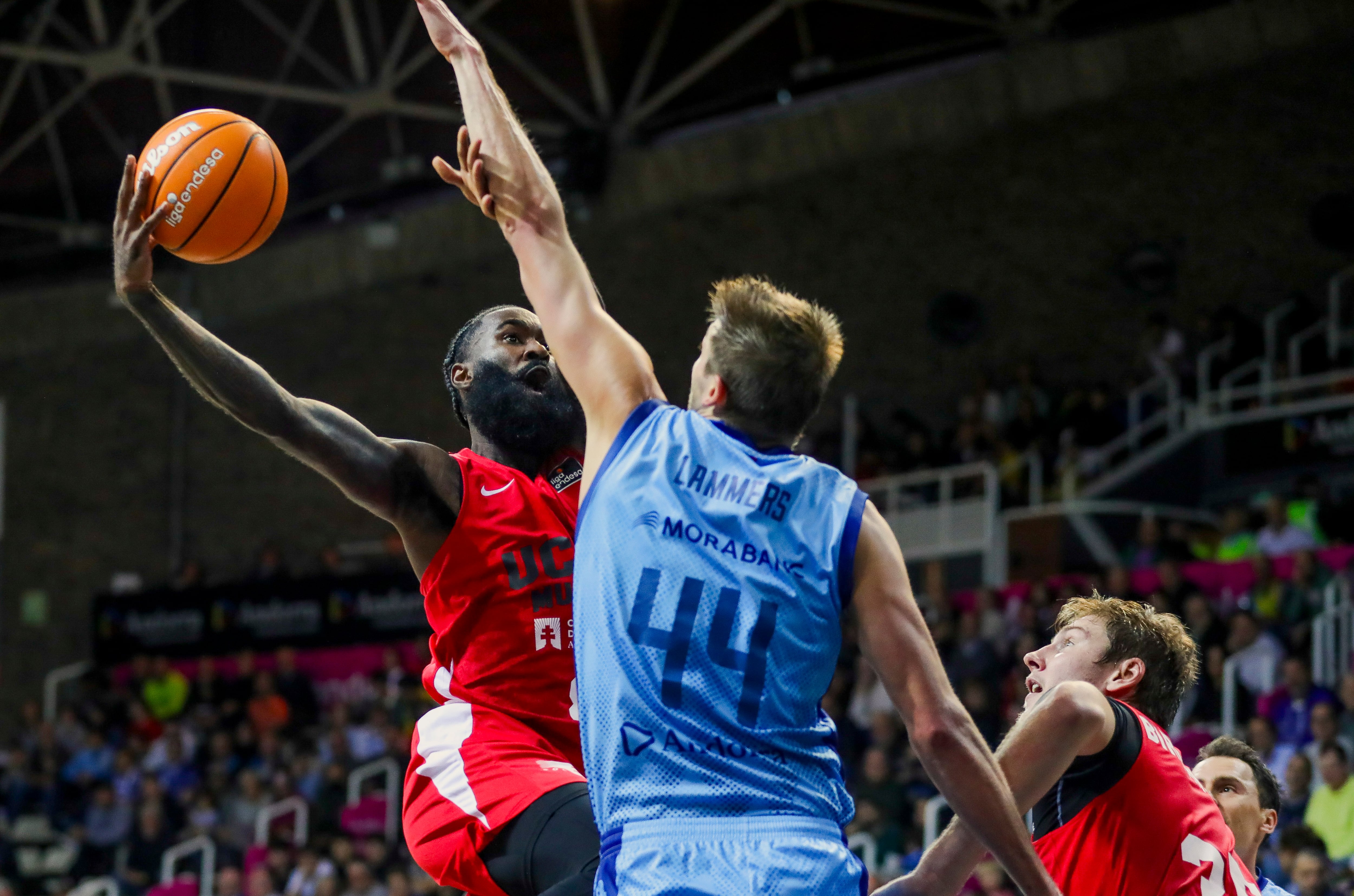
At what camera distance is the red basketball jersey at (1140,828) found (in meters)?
3.66

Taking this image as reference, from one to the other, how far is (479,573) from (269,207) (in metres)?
1.29

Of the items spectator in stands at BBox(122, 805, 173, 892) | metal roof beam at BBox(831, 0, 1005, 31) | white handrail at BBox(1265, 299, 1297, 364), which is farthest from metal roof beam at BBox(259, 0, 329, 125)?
white handrail at BBox(1265, 299, 1297, 364)

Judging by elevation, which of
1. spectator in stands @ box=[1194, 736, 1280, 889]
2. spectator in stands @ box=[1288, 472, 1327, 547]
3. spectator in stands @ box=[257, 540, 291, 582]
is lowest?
spectator in stands @ box=[1194, 736, 1280, 889]

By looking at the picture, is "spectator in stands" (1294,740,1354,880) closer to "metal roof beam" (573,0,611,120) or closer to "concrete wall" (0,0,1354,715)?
"concrete wall" (0,0,1354,715)

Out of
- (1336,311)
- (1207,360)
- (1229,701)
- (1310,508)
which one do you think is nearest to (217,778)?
(1229,701)

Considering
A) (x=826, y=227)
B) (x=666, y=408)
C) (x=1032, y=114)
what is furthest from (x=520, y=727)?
(x=826, y=227)

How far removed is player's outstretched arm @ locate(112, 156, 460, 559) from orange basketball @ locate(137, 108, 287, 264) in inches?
9.1

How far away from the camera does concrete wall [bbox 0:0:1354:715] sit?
16953mm

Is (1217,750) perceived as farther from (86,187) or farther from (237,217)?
(86,187)

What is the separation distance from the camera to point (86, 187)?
19.5 metres

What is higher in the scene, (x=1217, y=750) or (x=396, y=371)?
(x=396, y=371)

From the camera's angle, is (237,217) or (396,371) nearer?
(237,217)

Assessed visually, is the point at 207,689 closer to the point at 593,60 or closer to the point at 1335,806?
the point at 593,60

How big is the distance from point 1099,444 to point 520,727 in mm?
13883
